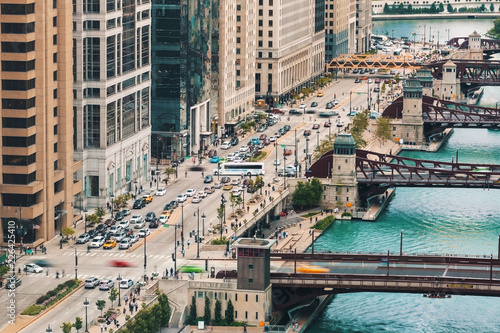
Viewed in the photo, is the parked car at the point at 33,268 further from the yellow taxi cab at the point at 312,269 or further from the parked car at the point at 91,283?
the yellow taxi cab at the point at 312,269

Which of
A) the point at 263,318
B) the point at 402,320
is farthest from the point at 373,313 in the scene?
the point at 263,318

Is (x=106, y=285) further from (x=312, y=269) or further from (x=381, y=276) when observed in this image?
(x=381, y=276)

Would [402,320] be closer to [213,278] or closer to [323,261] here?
[323,261]

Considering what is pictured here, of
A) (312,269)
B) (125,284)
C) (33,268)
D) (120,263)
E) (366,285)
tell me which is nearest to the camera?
(366,285)

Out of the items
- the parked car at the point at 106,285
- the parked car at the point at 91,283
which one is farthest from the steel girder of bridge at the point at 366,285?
the parked car at the point at 91,283

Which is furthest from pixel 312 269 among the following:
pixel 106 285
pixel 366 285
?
pixel 106 285

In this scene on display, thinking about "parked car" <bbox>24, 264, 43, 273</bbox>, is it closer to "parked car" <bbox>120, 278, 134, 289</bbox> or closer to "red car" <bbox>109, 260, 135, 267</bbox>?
"red car" <bbox>109, 260, 135, 267</bbox>
